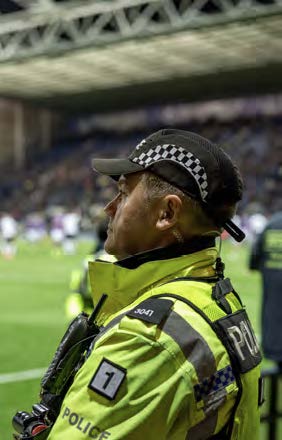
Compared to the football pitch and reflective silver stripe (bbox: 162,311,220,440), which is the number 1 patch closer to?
reflective silver stripe (bbox: 162,311,220,440)

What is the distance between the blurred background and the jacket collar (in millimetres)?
4291

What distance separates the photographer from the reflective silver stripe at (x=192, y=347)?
1.42 m

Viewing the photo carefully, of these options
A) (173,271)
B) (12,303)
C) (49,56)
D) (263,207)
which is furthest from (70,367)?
(263,207)

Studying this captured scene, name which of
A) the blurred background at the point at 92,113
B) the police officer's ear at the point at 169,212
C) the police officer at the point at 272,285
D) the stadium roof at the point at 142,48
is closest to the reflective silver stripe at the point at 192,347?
the police officer's ear at the point at 169,212

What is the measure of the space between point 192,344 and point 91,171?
3631 cm

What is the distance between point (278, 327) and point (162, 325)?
3.83 m

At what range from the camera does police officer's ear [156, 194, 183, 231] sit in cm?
160

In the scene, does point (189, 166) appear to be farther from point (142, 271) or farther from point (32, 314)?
point (32, 314)

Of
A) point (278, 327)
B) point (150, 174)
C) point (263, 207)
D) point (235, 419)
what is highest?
point (150, 174)

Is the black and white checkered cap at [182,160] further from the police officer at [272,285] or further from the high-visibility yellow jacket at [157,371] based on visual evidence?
the police officer at [272,285]

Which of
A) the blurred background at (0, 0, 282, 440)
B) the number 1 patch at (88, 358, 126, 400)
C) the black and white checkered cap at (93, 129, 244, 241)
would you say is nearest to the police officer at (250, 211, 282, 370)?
the blurred background at (0, 0, 282, 440)

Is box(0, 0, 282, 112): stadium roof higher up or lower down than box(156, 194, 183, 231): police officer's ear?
lower down

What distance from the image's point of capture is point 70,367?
1.67 meters

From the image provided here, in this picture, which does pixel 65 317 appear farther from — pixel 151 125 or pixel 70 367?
pixel 151 125
